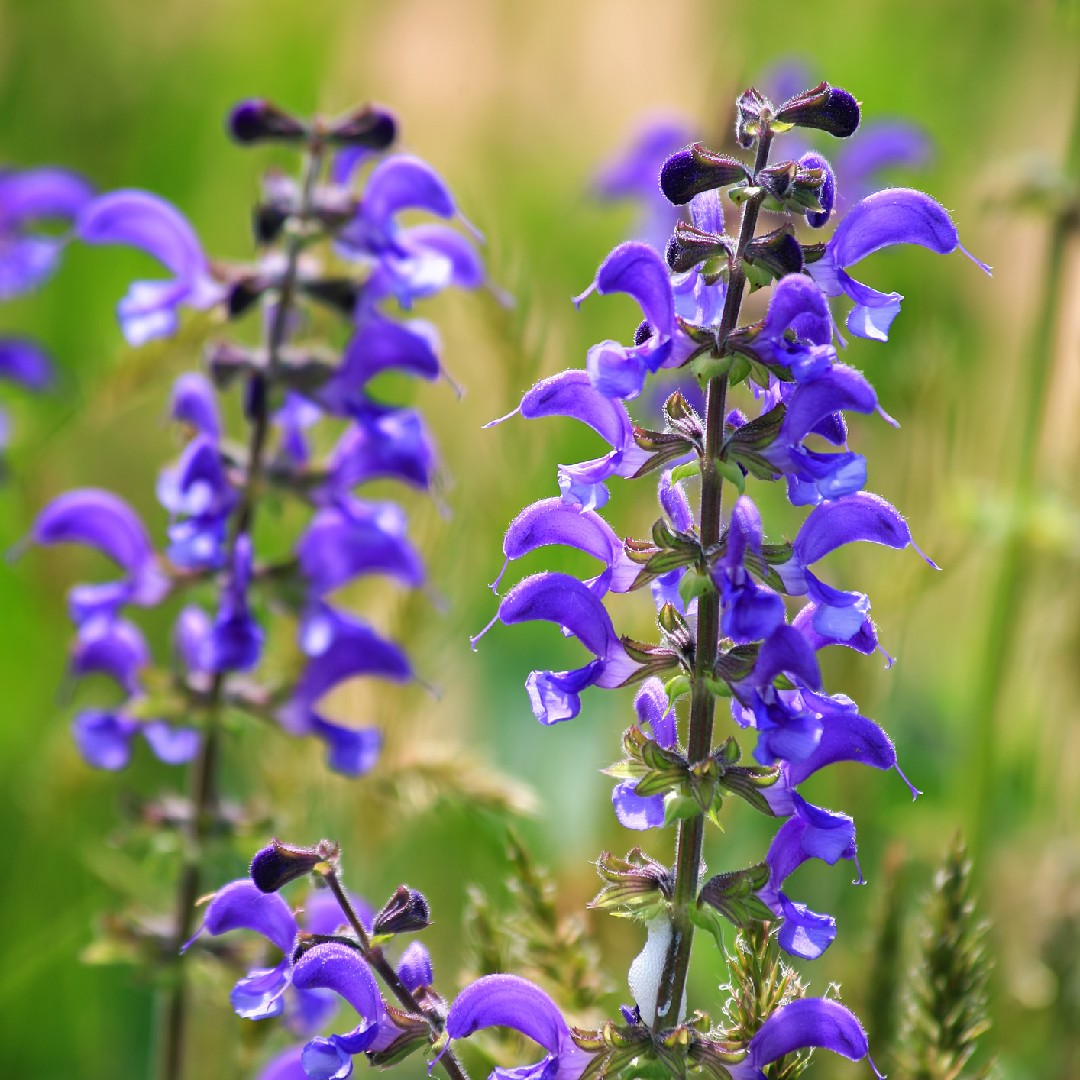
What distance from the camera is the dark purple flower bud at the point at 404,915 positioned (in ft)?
4.24

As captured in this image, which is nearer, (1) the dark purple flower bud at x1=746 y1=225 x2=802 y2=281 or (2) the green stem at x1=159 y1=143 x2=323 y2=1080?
(1) the dark purple flower bud at x1=746 y1=225 x2=802 y2=281

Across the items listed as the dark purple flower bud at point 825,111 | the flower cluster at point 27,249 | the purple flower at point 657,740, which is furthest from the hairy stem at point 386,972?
the flower cluster at point 27,249

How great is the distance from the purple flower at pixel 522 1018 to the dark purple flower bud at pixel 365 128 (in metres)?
1.14

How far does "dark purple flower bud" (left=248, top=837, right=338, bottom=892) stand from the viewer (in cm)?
127

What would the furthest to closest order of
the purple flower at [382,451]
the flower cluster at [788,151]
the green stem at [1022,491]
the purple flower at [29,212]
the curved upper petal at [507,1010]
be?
1. the flower cluster at [788,151]
2. the purple flower at [29,212]
3. the green stem at [1022,491]
4. the purple flower at [382,451]
5. the curved upper petal at [507,1010]

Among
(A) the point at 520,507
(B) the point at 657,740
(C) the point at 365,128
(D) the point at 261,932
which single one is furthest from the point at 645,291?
(A) the point at 520,507

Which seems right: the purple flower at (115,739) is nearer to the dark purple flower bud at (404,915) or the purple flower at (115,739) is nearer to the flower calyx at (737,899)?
the dark purple flower bud at (404,915)

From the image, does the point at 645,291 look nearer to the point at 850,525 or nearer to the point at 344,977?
the point at 850,525

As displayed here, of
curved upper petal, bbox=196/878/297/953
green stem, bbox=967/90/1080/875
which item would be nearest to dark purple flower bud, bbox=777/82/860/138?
curved upper petal, bbox=196/878/297/953

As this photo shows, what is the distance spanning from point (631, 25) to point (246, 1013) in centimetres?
616

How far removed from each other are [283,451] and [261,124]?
1.46 feet

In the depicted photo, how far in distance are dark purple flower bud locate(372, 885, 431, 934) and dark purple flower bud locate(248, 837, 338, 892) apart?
0.07m

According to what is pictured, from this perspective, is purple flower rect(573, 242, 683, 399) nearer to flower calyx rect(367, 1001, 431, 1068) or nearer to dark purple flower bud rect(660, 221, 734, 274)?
dark purple flower bud rect(660, 221, 734, 274)

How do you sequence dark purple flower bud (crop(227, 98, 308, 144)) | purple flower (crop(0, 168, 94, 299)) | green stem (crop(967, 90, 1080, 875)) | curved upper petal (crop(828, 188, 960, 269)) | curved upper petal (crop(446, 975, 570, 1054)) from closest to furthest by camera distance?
curved upper petal (crop(446, 975, 570, 1054)) → curved upper petal (crop(828, 188, 960, 269)) → dark purple flower bud (crop(227, 98, 308, 144)) → green stem (crop(967, 90, 1080, 875)) → purple flower (crop(0, 168, 94, 299))
